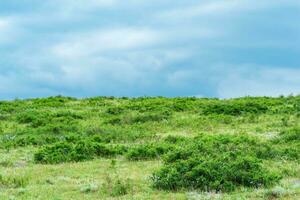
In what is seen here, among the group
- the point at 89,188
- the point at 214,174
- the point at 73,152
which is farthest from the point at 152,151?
the point at 89,188

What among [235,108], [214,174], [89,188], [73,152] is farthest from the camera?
[235,108]

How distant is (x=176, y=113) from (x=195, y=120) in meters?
2.91

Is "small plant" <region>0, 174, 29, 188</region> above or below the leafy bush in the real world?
below

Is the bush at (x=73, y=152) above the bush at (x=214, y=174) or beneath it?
above

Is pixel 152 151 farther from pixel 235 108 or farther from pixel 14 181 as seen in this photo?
pixel 235 108

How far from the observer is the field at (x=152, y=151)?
1664 cm

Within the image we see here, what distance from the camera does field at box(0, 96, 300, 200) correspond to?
655 inches

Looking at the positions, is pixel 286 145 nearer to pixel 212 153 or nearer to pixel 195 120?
pixel 212 153

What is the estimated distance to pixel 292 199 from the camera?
1508 centimetres

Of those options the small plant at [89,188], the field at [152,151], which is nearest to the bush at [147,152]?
the field at [152,151]

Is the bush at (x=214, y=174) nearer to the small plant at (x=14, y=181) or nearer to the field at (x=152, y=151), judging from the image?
the field at (x=152, y=151)

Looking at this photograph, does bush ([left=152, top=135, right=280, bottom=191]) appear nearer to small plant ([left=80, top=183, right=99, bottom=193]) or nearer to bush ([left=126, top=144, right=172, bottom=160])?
small plant ([left=80, top=183, right=99, bottom=193])

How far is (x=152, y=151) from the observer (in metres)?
22.2

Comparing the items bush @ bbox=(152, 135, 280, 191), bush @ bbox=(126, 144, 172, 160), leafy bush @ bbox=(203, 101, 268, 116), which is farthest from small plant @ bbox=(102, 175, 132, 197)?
leafy bush @ bbox=(203, 101, 268, 116)
